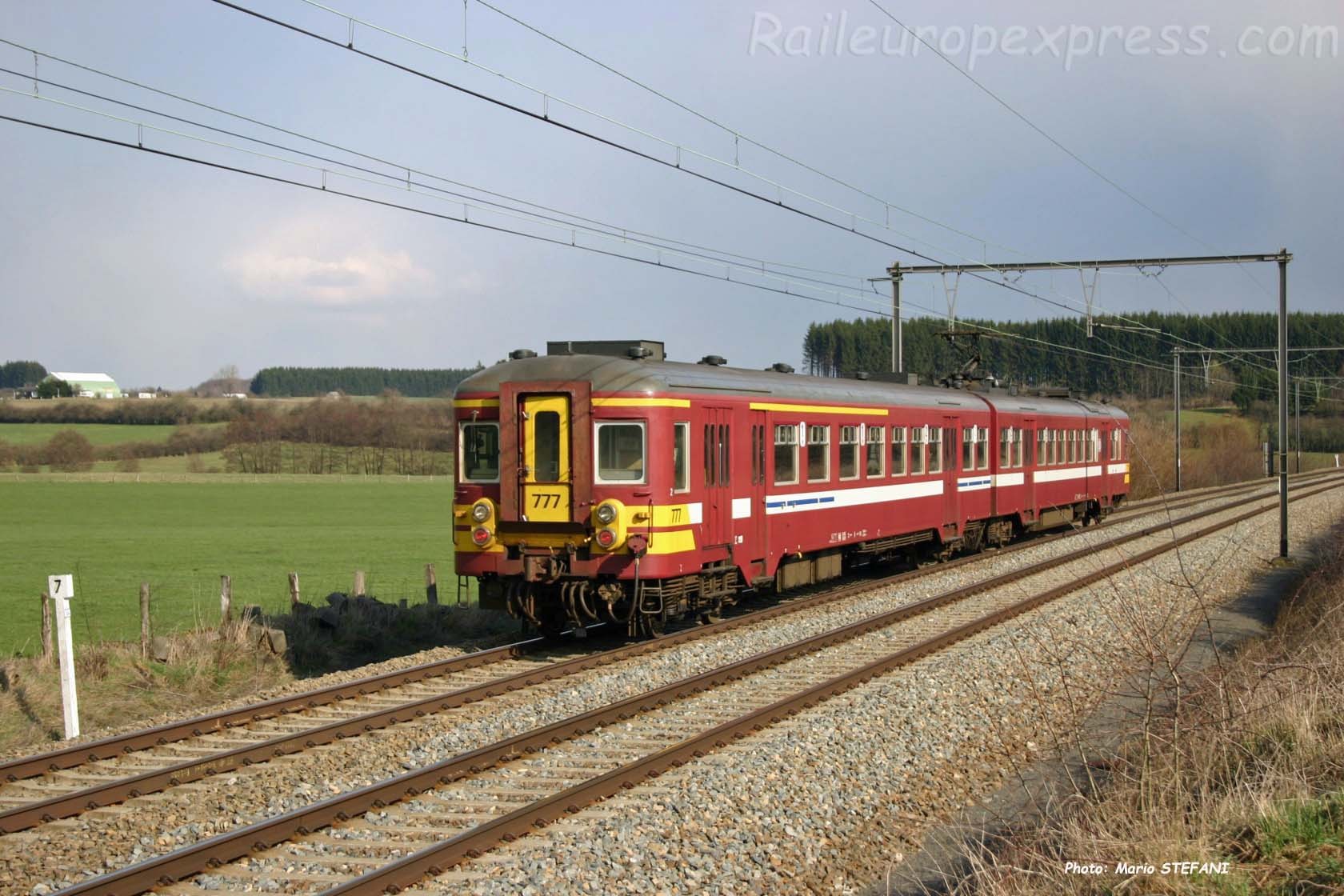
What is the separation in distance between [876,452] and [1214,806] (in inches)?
523

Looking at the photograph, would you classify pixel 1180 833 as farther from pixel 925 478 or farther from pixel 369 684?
pixel 925 478

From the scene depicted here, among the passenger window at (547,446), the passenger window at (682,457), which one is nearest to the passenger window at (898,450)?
the passenger window at (682,457)

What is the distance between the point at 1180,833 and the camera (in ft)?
19.7

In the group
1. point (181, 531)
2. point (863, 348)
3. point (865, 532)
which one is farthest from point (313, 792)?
point (863, 348)

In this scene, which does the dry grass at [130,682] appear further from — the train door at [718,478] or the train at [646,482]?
the train door at [718,478]

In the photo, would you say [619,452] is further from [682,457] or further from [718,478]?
[718,478]

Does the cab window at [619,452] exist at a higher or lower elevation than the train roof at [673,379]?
lower

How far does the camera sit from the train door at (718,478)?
1462 cm

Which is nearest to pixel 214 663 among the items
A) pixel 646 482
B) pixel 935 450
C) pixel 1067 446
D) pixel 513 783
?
pixel 646 482

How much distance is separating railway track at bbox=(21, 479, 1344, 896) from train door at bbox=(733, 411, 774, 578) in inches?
65.9

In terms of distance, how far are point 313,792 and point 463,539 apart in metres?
6.02

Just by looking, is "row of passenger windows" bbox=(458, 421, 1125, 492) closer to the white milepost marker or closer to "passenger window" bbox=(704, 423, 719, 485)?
"passenger window" bbox=(704, 423, 719, 485)

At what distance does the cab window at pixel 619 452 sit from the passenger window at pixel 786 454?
3.23 meters

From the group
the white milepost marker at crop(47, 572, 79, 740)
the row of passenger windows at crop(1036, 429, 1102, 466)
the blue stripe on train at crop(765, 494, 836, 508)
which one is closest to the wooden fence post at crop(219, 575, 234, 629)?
the white milepost marker at crop(47, 572, 79, 740)
